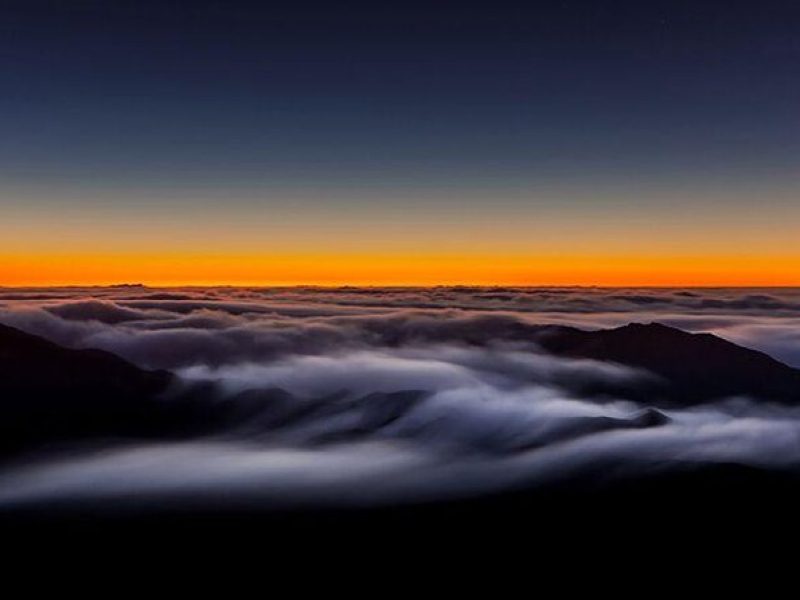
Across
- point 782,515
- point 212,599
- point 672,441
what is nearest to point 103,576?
point 212,599

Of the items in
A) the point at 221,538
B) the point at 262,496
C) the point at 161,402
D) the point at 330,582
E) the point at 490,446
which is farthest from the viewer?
the point at 161,402

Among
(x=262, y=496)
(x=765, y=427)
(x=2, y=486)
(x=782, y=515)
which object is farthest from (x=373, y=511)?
(x=765, y=427)

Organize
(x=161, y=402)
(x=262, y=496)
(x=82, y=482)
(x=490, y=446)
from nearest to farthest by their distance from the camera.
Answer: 1. (x=262, y=496)
2. (x=82, y=482)
3. (x=490, y=446)
4. (x=161, y=402)

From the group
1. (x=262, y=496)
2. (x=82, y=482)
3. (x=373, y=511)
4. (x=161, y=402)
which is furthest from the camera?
(x=161, y=402)

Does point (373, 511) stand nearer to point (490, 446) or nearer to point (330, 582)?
point (330, 582)

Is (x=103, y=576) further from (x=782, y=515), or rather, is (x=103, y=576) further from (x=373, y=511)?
(x=782, y=515)

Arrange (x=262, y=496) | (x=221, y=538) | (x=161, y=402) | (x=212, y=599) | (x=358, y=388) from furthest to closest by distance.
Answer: (x=358, y=388), (x=161, y=402), (x=262, y=496), (x=221, y=538), (x=212, y=599)

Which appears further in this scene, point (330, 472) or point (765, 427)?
point (765, 427)

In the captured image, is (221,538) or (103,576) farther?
(221,538)
